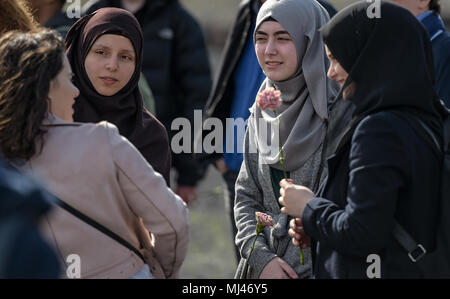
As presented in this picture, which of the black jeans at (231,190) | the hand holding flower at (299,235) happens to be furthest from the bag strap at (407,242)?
the black jeans at (231,190)

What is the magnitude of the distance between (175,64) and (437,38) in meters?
2.39

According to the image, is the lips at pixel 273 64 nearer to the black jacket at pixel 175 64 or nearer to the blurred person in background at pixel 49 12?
the blurred person in background at pixel 49 12

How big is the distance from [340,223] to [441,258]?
347 millimetres

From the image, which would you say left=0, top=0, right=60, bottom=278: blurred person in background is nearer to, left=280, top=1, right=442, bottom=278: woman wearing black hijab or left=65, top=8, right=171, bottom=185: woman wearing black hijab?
left=280, top=1, right=442, bottom=278: woman wearing black hijab

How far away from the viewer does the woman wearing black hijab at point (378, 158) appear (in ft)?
8.86

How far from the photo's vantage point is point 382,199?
2678mm

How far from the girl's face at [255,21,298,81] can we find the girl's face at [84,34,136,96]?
23.5 inches

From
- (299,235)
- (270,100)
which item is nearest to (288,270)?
(299,235)

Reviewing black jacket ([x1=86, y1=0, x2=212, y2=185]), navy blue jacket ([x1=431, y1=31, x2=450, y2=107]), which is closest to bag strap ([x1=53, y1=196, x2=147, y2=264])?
navy blue jacket ([x1=431, y1=31, x2=450, y2=107])

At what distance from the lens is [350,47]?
2881 mm

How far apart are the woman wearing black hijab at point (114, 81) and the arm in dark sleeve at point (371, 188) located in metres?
1.10

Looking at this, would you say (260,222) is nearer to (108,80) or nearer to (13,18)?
(108,80)
